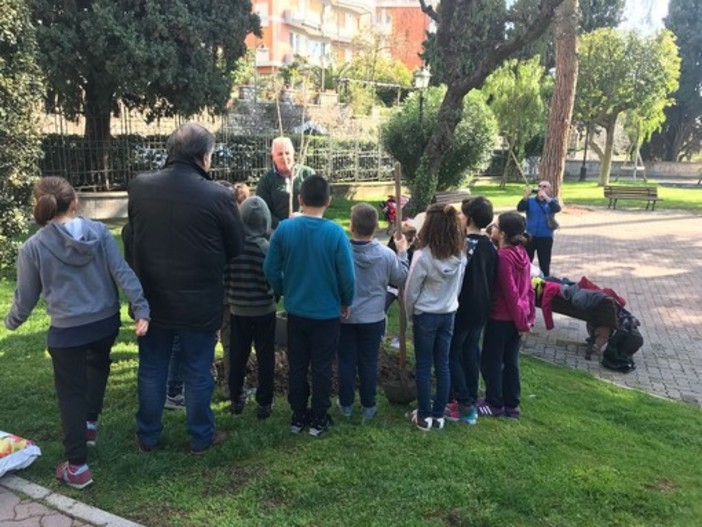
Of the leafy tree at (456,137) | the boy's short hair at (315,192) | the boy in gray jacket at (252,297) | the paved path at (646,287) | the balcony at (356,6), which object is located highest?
the balcony at (356,6)

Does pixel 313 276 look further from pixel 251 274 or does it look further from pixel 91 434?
pixel 91 434

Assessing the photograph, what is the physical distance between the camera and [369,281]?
12.3 ft

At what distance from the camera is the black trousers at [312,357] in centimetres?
358

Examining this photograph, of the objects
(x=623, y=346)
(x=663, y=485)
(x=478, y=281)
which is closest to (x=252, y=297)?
(x=478, y=281)

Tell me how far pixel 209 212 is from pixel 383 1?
69229mm

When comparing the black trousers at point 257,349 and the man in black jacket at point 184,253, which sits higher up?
the man in black jacket at point 184,253

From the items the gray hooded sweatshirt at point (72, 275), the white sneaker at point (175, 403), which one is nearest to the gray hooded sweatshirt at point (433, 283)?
the gray hooded sweatshirt at point (72, 275)

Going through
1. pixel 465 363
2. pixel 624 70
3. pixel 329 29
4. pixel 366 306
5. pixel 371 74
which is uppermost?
pixel 329 29

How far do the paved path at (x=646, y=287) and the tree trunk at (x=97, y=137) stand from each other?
10.6 m

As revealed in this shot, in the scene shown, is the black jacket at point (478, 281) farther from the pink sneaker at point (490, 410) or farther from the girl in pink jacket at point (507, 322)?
the pink sneaker at point (490, 410)

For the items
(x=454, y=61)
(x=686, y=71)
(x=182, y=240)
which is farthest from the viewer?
(x=686, y=71)

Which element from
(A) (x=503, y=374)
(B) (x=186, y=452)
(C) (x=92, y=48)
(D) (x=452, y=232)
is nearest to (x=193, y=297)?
(B) (x=186, y=452)

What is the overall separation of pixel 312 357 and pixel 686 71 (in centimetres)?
4831

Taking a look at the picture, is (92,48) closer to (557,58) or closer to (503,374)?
(503,374)
